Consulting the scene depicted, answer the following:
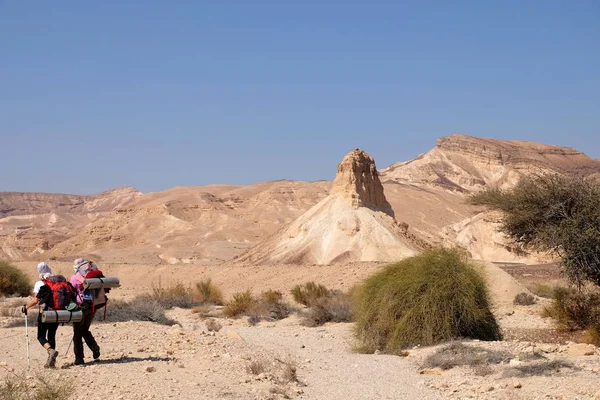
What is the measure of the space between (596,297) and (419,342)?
5.09 m

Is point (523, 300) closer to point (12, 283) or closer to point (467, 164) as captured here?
point (12, 283)

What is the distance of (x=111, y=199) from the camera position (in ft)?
615

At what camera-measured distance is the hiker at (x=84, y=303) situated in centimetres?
1147

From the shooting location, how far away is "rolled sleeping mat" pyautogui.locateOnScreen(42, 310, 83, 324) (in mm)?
11133

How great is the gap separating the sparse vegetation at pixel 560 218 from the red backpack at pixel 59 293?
961cm

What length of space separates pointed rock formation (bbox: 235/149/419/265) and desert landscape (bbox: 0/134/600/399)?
3.9 inches

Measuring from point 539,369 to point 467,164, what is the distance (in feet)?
373

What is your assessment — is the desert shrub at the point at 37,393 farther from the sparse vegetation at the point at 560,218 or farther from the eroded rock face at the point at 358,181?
the eroded rock face at the point at 358,181

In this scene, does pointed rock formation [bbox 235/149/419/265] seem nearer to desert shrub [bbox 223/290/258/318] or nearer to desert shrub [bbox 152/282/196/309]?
desert shrub [bbox 152/282/196/309]

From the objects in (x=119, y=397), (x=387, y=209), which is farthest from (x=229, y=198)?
(x=119, y=397)

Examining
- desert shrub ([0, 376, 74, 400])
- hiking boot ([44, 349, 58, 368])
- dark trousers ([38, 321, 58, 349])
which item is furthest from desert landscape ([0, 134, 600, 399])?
desert shrub ([0, 376, 74, 400])

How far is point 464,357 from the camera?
42.5 feet

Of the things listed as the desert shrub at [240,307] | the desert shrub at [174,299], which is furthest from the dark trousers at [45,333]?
the desert shrub at [174,299]

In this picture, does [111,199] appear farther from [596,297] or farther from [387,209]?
[596,297]
